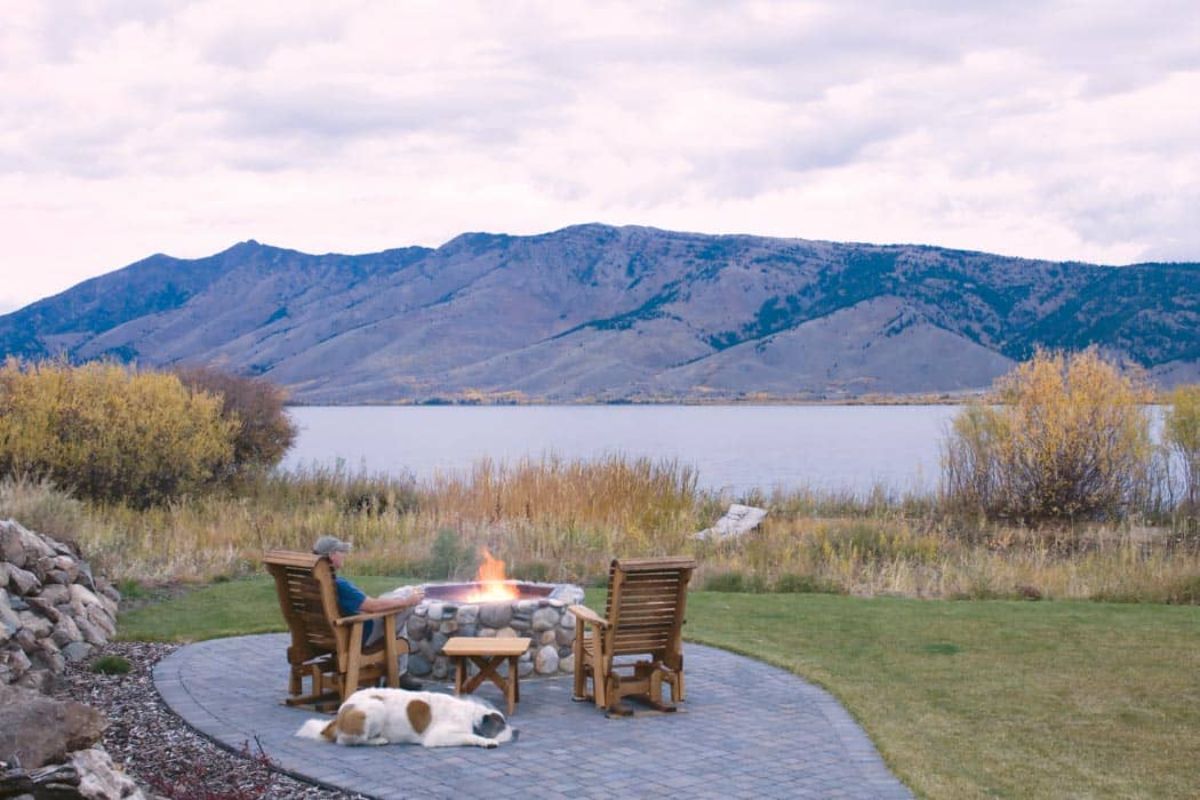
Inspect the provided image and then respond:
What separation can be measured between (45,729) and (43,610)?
14.3ft

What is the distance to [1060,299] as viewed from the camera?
111 meters

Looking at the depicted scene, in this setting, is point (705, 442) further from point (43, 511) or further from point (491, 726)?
point (491, 726)

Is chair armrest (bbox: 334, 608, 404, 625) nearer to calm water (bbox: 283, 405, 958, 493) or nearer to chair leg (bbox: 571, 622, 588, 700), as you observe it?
chair leg (bbox: 571, 622, 588, 700)

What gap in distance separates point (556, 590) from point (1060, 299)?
364 ft

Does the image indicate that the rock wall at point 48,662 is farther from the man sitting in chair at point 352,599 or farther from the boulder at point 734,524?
the boulder at point 734,524

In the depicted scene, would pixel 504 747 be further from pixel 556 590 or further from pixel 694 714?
pixel 556 590

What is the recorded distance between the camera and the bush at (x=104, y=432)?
17750mm

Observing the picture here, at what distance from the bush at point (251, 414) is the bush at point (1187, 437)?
54.5 feet

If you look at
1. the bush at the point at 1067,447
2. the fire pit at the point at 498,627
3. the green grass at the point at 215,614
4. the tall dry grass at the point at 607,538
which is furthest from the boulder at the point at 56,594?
the bush at the point at 1067,447

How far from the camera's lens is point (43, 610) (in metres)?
8.98

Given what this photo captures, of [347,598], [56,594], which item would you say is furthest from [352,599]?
[56,594]

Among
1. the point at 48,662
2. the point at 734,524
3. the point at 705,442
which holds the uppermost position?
the point at 48,662

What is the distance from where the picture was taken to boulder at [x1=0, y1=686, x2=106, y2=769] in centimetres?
493

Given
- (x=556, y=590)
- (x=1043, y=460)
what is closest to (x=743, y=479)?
(x=1043, y=460)
